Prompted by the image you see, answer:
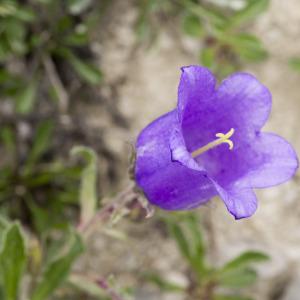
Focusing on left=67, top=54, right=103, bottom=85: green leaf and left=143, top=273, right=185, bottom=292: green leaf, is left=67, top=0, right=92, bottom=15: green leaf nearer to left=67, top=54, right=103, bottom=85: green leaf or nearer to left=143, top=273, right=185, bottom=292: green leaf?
left=67, top=54, right=103, bottom=85: green leaf

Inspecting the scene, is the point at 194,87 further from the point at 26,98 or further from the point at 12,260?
the point at 26,98

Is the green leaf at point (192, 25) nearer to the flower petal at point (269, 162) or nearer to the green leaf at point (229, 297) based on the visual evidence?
the flower petal at point (269, 162)

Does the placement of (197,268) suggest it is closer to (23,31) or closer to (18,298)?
(18,298)

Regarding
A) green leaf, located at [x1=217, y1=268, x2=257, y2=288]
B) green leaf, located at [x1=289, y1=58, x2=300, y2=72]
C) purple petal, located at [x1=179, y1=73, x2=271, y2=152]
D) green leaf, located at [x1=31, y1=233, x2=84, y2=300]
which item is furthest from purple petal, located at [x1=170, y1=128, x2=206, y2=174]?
green leaf, located at [x1=289, y1=58, x2=300, y2=72]

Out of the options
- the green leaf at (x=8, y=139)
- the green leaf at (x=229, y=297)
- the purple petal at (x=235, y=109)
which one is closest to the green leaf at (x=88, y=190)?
the purple petal at (x=235, y=109)

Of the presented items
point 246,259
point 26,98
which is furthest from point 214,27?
point 246,259

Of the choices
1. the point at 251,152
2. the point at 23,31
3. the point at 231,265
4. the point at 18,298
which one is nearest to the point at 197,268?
the point at 231,265
